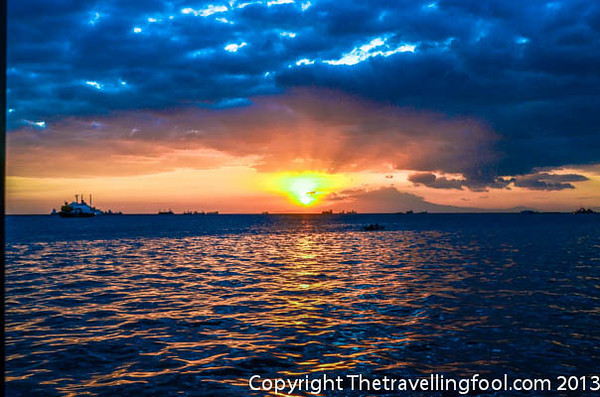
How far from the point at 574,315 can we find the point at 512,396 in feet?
41.1

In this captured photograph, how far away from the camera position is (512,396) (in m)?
12.2

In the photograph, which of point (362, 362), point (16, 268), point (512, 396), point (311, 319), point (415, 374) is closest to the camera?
point (512, 396)

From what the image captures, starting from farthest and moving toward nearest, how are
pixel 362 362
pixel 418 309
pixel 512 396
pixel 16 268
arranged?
pixel 16 268 → pixel 418 309 → pixel 362 362 → pixel 512 396

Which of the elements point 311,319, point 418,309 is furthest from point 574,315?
point 311,319

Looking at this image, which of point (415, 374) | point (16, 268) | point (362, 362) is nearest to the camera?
point (415, 374)

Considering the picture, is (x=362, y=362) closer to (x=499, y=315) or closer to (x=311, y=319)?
(x=311, y=319)

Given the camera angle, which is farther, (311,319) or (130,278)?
(130,278)

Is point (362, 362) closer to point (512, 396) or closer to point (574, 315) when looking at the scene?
point (512, 396)

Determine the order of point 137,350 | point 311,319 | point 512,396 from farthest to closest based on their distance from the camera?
point 311,319, point 137,350, point 512,396

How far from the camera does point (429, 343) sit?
17.0 m

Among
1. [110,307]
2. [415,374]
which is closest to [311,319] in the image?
[415,374]

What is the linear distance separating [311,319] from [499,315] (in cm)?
993

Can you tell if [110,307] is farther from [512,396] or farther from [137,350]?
[512,396]

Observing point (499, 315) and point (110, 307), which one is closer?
point (499, 315)
